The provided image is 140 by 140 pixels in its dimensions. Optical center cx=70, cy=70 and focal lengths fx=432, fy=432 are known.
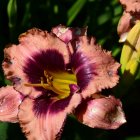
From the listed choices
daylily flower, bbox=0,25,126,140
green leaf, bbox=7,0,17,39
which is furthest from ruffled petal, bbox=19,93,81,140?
green leaf, bbox=7,0,17,39

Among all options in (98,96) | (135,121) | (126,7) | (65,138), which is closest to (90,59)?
(98,96)

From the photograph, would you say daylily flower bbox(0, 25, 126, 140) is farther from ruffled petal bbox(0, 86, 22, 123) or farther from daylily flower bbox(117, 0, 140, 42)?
daylily flower bbox(117, 0, 140, 42)

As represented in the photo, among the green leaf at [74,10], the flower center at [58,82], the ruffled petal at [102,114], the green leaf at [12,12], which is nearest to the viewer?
the ruffled petal at [102,114]

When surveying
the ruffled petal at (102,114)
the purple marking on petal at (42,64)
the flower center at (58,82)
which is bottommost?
the ruffled petal at (102,114)

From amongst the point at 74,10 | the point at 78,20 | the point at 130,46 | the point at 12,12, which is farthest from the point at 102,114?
the point at 78,20

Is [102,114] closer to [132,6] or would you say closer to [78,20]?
[132,6]

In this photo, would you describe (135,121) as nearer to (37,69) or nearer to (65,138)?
(65,138)

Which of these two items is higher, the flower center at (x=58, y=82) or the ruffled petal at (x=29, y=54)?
the ruffled petal at (x=29, y=54)

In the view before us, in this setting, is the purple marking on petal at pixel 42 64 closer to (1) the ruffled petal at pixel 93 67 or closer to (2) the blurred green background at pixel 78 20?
(1) the ruffled petal at pixel 93 67

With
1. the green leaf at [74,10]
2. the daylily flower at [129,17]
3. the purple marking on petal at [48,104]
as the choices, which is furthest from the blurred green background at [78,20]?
the purple marking on petal at [48,104]
